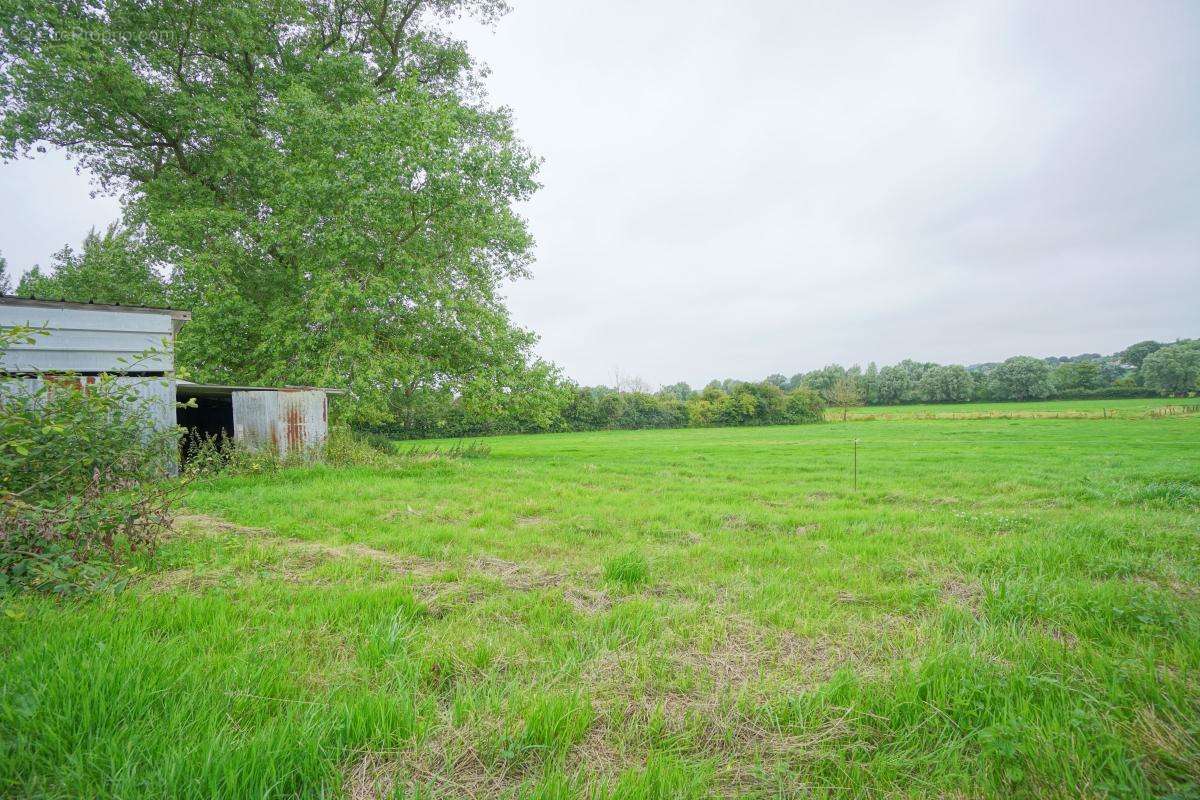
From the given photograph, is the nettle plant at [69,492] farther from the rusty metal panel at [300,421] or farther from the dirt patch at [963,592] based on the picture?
the rusty metal panel at [300,421]

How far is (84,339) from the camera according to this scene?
32.6 ft

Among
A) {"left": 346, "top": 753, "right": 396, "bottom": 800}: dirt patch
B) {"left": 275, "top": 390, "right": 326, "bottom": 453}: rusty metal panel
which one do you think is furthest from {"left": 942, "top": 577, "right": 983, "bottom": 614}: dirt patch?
{"left": 275, "top": 390, "right": 326, "bottom": 453}: rusty metal panel

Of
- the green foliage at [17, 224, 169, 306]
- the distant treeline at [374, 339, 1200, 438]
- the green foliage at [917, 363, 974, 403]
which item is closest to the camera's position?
the green foliage at [17, 224, 169, 306]

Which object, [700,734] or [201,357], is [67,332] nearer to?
[201,357]

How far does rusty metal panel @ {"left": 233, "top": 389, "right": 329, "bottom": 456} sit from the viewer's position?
1168cm

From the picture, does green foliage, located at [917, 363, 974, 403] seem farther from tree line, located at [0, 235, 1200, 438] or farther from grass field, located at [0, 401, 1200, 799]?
grass field, located at [0, 401, 1200, 799]

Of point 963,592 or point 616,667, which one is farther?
point 963,592

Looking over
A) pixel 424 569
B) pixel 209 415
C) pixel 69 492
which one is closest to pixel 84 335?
pixel 209 415

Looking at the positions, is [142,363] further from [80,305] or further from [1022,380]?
[1022,380]

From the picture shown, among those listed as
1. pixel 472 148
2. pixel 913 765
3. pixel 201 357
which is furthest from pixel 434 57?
pixel 913 765

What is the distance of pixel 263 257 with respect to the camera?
16.7m

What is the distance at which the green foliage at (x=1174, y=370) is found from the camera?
6126 centimetres

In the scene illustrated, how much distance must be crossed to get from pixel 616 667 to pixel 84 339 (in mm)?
13038

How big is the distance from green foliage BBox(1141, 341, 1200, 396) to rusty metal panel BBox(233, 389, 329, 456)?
308ft
